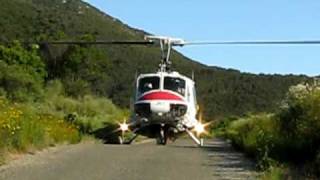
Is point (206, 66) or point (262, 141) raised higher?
point (206, 66)

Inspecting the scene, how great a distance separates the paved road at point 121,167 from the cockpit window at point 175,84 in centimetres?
1009

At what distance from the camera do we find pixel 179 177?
1605 centimetres

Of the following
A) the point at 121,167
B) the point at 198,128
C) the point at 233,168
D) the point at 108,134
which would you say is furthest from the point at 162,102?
the point at 121,167

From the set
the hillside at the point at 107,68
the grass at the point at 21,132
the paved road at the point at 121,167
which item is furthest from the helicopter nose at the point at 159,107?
the hillside at the point at 107,68

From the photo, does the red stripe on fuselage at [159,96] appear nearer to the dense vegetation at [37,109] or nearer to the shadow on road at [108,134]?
the dense vegetation at [37,109]

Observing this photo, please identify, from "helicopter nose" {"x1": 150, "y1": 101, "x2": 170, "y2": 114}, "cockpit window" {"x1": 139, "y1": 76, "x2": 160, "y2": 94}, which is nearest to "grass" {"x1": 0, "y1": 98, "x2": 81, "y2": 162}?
"helicopter nose" {"x1": 150, "y1": 101, "x2": 170, "y2": 114}

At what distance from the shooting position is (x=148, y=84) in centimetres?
3278

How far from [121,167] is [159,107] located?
568 inches

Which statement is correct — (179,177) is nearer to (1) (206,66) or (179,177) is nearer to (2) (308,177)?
(2) (308,177)

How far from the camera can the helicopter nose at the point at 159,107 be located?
32062 mm

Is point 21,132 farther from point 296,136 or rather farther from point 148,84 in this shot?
point 148,84

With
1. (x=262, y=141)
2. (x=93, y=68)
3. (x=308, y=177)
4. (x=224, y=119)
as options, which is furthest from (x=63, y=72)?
(x=308, y=177)

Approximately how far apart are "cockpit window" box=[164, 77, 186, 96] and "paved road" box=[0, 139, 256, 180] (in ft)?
33.1

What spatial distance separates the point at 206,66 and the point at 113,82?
13856 mm
